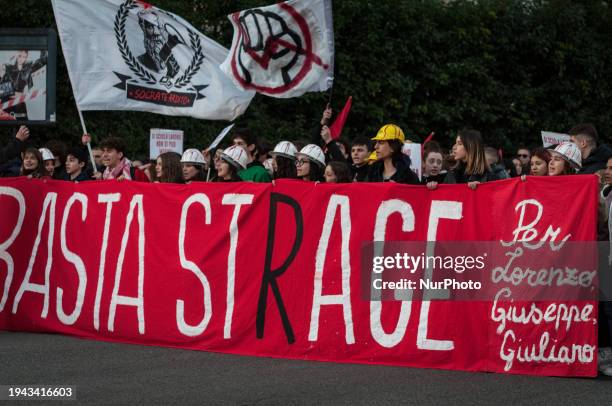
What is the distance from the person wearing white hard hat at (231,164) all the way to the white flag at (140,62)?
5.11 ft

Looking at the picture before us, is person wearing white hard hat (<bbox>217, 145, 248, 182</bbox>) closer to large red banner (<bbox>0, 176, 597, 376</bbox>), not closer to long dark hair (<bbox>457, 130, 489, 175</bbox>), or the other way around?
large red banner (<bbox>0, 176, 597, 376</bbox>)

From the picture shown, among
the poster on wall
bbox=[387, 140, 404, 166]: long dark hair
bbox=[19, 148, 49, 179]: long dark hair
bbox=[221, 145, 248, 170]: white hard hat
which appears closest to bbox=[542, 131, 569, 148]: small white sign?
bbox=[221, 145, 248, 170]: white hard hat

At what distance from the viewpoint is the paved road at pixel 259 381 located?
25.0 feet

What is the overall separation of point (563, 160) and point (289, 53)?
12.5 feet

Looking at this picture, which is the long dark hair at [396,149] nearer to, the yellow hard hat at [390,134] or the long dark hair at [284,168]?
the yellow hard hat at [390,134]

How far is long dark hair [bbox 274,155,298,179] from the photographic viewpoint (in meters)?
11.3

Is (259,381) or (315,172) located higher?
(315,172)

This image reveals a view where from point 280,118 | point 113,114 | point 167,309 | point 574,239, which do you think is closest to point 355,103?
point 280,118

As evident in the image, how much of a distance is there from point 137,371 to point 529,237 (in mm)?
2988

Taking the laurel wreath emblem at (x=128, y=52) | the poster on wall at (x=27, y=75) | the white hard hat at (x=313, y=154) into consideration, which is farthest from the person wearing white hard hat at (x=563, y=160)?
the poster on wall at (x=27, y=75)

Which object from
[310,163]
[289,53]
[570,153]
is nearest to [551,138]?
[289,53]

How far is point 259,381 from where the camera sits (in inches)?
325

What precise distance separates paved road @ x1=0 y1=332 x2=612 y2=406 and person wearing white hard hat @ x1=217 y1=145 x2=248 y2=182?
1901mm

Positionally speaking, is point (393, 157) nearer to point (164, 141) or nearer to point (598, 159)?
point (598, 159)
